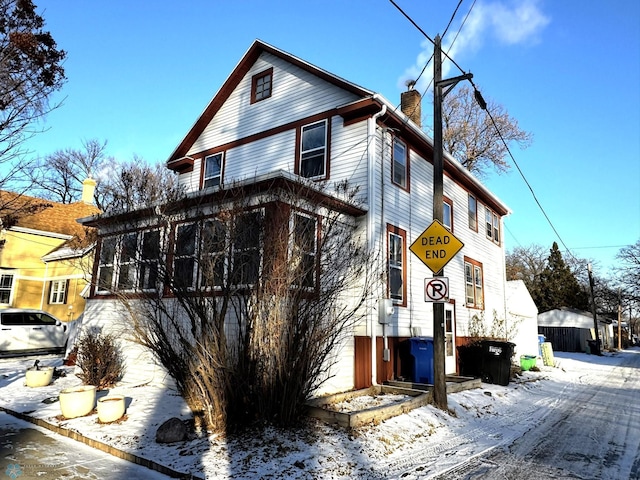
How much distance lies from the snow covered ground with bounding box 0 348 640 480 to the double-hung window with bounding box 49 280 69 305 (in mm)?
13854

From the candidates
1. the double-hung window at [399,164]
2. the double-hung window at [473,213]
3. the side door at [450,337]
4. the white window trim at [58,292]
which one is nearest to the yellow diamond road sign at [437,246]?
the double-hung window at [399,164]

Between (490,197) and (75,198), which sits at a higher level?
(75,198)

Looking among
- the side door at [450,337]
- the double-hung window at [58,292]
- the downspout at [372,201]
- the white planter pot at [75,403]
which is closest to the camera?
the white planter pot at [75,403]

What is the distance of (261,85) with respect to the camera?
14812mm

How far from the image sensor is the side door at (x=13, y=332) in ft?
47.3

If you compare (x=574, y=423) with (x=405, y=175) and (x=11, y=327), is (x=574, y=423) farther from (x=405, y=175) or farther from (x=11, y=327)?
(x=11, y=327)

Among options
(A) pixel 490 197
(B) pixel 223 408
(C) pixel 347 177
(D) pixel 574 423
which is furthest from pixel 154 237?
(A) pixel 490 197

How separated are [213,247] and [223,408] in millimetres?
2338

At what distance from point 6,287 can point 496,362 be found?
76.4 ft

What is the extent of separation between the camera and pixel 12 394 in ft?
29.0

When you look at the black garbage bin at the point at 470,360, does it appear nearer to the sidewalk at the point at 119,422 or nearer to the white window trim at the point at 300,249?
the white window trim at the point at 300,249

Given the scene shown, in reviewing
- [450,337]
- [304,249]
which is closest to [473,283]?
[450,337]

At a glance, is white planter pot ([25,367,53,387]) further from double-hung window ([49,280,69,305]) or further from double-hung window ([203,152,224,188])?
double-hung window ([49,280,69,305])

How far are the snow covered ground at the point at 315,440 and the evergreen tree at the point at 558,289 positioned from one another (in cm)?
4788
